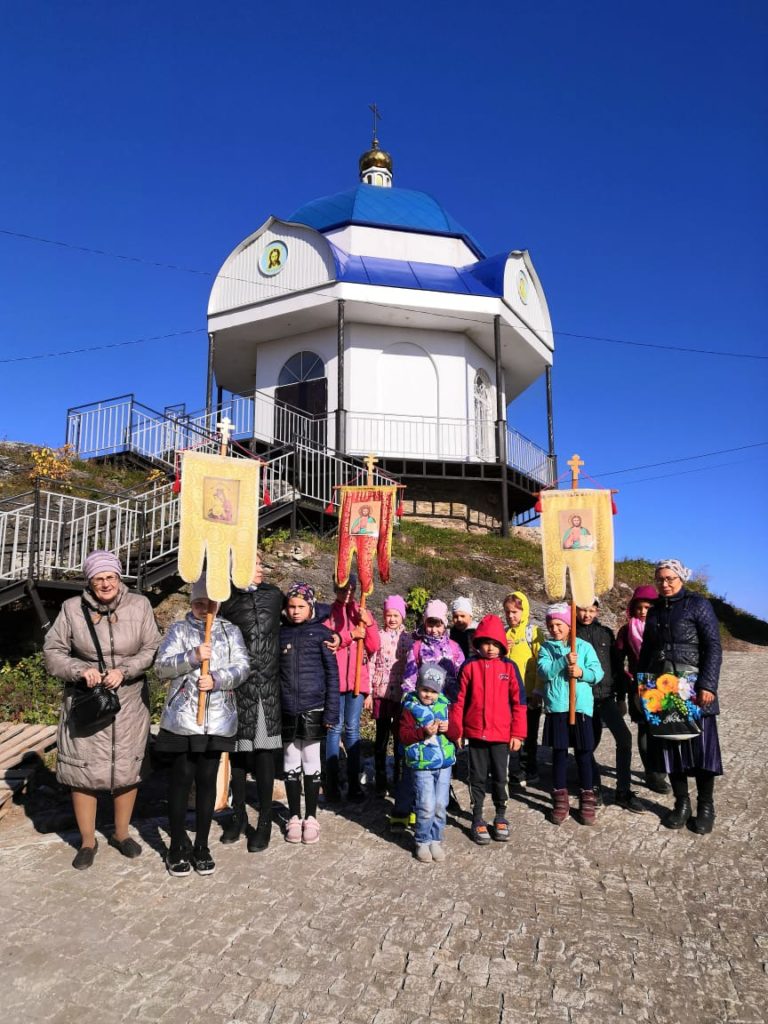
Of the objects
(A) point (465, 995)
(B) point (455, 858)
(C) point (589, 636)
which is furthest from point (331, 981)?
(C) point (589, 636)

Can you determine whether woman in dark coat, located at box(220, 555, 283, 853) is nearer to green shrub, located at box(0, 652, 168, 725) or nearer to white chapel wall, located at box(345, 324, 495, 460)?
green shrub, located at box(0, 652, 168, 725)

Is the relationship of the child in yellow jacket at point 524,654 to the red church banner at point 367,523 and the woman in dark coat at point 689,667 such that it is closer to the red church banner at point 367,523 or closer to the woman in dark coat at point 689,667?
the woman in dark coat at point 689,667

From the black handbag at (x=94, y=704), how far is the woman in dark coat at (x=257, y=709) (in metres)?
0.74

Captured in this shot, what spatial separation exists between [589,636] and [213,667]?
299cm

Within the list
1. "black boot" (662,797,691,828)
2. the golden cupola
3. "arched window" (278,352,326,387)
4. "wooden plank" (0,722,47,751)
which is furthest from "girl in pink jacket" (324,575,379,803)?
the golden cupola

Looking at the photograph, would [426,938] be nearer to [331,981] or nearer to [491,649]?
[331,981]

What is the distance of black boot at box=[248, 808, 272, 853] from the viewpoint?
14.3 feet

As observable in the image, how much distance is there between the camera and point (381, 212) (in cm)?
1947

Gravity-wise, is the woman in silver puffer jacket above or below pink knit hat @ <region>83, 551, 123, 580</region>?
below

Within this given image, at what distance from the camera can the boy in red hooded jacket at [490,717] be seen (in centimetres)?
467

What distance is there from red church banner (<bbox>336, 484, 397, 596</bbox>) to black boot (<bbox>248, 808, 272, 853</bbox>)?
269 cm

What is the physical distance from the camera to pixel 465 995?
281 cm

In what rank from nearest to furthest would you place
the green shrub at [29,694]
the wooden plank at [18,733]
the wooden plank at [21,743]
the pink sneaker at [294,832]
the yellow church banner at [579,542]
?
the pink sneaker at [294,832], the yellow church banner at [579,542], the wooden plank at [21,743], the wooden plank at [18,733], the green shrub at [29,694]

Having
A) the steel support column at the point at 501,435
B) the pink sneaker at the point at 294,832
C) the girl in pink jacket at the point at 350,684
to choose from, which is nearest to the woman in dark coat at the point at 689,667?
the girl in pink jacket at the point at 350,684
